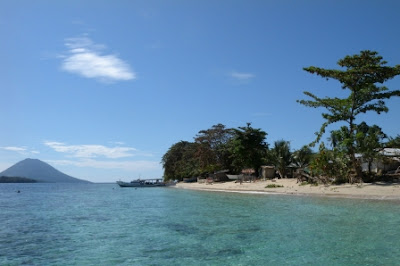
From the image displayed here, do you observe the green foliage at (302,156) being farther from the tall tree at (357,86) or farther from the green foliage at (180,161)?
the green foliage at (180,161)

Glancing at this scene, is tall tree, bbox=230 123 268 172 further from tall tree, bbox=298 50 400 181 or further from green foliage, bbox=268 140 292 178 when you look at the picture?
tall tree, bbox=298 50 400 181

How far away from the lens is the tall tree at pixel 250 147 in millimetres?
46688

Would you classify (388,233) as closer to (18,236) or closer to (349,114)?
(18,236)

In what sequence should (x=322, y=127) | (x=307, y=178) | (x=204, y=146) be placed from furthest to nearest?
1. (x=204, y=146)
2. (x=307, y=178)
3. (x=322, y=127)

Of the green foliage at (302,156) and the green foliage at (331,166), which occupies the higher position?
the green foliage at (302,156)

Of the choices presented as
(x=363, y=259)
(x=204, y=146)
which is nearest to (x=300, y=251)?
(x=363, y=259)

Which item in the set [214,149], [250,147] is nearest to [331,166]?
[250,147]

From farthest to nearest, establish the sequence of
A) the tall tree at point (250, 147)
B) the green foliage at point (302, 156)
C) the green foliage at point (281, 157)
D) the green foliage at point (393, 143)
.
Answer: the tall tree at point (250, 147)
the green foliage at point (281, 157)
the green foliage at point (302, 156)
the green foliage at point (393, 143)

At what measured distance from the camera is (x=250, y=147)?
1849 inches

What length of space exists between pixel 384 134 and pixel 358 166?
3276 millimetres

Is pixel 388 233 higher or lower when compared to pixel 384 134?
lower

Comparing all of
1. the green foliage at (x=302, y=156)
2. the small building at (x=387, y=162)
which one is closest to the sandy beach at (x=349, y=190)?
the small building at (x=387, y=162)

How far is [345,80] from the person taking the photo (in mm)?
26609

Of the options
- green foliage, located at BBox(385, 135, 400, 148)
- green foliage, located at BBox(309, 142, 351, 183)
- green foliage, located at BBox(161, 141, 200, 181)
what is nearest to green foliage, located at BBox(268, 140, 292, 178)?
green foliage, located at BBox(309, 142, 351, 183)
